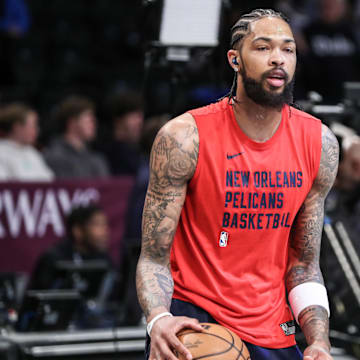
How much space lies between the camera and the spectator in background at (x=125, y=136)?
9.52m

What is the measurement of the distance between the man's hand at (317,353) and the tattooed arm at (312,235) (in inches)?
5.8

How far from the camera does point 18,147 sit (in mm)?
8266

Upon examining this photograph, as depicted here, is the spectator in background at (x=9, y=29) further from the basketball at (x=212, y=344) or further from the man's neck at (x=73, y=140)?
the basketball at (x=212, y=344)

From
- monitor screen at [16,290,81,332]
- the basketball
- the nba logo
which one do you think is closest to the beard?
the nba logo

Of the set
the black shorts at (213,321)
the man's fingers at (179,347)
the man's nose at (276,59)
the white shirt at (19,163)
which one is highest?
the man's nose at (276,59)

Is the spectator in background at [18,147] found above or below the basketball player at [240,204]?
below

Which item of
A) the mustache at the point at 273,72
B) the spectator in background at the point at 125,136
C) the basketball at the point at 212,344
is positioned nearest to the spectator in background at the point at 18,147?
the spectator in background at the point at 125,136

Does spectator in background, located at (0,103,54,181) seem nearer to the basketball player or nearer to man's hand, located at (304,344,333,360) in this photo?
the basketball player

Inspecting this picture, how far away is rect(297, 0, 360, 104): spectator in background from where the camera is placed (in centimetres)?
1084

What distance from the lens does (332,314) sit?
5559mm

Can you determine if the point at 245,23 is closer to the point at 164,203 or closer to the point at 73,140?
the point at 164,203

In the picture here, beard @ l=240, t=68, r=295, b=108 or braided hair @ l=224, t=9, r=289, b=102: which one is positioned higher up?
braided hair @ l=224, t=9, r=289, b=102

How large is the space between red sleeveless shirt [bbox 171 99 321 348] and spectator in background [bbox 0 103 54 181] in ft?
17.0

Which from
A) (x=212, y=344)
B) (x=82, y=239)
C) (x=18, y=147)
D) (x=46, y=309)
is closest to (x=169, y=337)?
(x=212, y=344)
